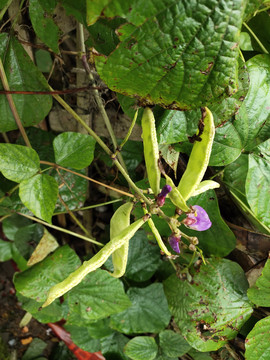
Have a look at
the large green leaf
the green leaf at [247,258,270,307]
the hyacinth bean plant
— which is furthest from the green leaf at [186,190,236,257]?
the large green leaf

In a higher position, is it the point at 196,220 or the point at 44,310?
the point at 196,220

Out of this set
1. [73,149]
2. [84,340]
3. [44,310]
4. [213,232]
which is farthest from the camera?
[84,340]

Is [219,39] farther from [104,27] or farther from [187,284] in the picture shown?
[187,284]

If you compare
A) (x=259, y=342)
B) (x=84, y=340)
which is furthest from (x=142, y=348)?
(x=259, y=342)

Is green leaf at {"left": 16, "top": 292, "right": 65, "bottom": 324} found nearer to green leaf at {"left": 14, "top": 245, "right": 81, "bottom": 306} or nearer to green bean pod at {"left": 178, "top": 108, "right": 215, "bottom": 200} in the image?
green leaf at {"left": 14, "top": 245, "right": 81, "bottom": 306}

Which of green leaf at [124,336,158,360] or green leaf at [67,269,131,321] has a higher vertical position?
green leaf at [67,269,131,321]

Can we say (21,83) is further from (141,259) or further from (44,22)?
(141,259)
